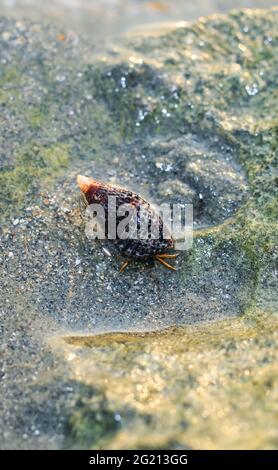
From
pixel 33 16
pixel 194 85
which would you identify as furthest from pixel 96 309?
pixel 33 16

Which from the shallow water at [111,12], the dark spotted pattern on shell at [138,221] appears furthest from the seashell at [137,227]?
the shallow water at [111,12]

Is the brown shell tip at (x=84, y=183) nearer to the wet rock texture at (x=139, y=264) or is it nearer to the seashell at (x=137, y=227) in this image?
the seashell at (x=137, y=227)

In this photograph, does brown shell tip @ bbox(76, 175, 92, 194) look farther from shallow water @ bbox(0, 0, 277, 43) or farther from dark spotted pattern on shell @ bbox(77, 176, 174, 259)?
shallow water @ bbox(0, 0, 277, 43)

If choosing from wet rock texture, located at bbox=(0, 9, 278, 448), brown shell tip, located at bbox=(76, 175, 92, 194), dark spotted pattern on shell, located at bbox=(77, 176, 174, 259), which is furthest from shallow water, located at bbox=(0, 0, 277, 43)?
dark spotted pattern on shell, located at bbox=(77, 176, 174, 259)

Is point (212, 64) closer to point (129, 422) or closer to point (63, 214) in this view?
point (63, 214)

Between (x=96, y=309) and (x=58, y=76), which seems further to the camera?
(x=58, y=76)

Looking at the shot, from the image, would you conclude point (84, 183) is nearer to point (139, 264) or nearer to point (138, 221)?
point (138, 221)
